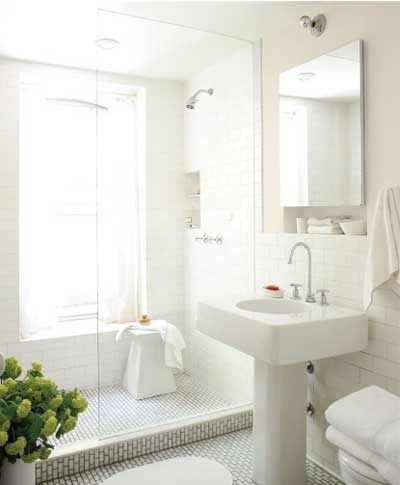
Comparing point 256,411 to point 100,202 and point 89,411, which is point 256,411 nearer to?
point 89,411

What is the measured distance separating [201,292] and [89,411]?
116 cm

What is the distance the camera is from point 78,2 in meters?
2.67

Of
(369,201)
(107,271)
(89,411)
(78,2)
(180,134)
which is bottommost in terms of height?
(89,411)

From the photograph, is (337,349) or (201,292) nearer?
(337,349)

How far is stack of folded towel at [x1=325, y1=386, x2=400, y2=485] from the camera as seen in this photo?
1691 mm

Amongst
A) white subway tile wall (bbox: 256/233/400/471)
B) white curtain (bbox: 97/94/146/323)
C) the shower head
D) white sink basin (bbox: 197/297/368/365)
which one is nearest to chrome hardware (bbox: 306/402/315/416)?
white subway tile wall (bbox: 256/233/400/471)

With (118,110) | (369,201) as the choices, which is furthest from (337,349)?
(118,110)

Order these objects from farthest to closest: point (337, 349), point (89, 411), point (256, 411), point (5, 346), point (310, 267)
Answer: point (5, 346) < point (89, 411) < point (310, 267) < point (256, 411) < point (337, 349)

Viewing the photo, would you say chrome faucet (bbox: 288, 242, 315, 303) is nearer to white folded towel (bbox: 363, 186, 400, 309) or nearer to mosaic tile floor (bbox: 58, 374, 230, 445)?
white folded towel (bbox: 363, 186, 400, 309)

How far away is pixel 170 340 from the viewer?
3020mm

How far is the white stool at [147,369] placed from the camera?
293 centimetres

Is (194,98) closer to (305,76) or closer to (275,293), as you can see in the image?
(305,76)

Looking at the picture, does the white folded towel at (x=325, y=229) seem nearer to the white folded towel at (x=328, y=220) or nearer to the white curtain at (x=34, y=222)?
the white folded towel at (x=328, y=220)

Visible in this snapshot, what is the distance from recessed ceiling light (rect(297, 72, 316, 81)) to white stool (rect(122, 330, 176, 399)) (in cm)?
182
